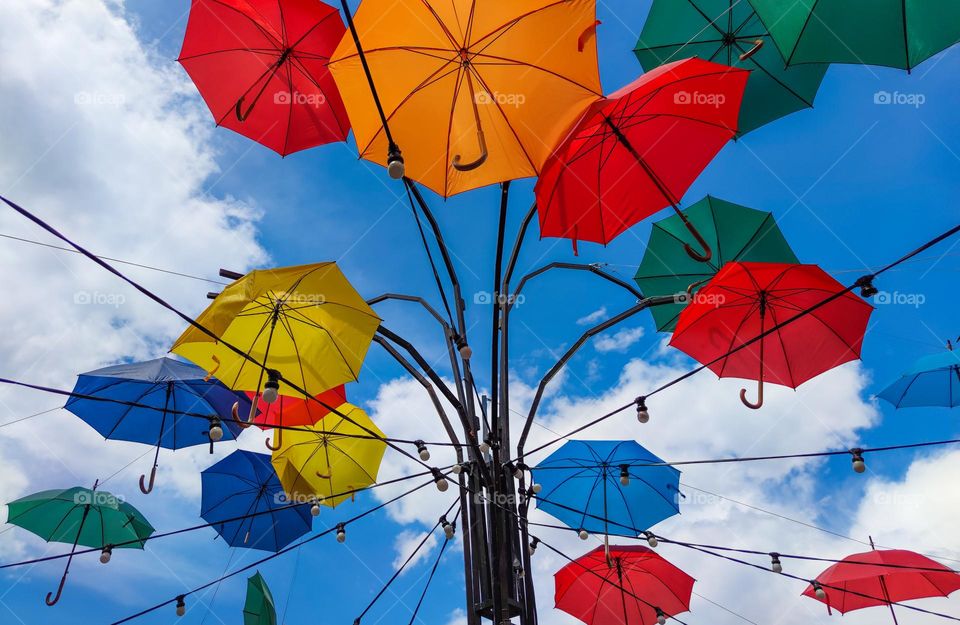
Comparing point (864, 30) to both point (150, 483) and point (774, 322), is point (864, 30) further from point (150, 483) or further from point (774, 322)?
point (150, 483)

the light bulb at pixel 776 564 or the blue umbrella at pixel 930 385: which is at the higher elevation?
the blue umbrella at pixel 930 385

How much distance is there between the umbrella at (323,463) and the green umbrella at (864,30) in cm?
622

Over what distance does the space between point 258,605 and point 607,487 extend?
16.9 ft

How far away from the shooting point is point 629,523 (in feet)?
32.3

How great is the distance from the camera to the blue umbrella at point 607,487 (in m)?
9.55

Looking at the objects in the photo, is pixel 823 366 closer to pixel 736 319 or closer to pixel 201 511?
pixel 736 319

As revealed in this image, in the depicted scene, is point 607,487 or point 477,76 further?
point 607,487

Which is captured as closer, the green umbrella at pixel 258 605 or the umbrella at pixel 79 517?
the green umbrella at pixel 258 605

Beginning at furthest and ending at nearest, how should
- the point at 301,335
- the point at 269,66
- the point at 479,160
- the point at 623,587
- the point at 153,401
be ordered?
the point at 623,587 → the point at 153,401 → the point at 269,66 → the point at 301,335 → the point at 479,160

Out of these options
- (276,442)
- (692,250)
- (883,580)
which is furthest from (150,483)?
(883,580)

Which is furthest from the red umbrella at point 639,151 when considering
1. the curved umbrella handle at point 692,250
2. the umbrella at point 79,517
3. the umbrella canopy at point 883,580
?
the umbrella at point 79,517

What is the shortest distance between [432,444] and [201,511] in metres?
5.43

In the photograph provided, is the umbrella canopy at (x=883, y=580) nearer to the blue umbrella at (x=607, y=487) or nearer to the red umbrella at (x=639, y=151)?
the blue umbrella at (x=607, y=487)

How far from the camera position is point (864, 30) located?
4.80 m
